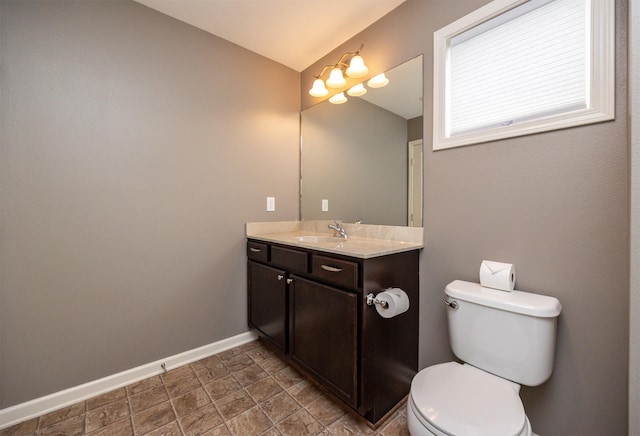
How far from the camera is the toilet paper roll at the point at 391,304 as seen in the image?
1.20 meters

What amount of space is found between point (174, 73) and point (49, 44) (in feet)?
1.98

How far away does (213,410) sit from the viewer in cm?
143

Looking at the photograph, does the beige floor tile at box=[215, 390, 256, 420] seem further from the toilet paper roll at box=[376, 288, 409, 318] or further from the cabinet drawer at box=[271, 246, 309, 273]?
the toilet paper roll at box=[376, 288, 409, 318]

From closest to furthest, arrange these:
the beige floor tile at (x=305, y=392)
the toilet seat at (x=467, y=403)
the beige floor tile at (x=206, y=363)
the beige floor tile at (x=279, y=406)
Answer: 1. the toilet seat at (x=467, y=403)
2. the beige floor tile at (x=279, y=406)
3. the beige floor tile at (x=305, y=392)
4. the beige floor tile at (x=206, y=363)

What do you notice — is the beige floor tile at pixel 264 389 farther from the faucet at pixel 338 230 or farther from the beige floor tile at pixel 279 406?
the faucet at pixel 338 230

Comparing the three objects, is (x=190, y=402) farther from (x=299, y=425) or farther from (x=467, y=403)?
(x=467, y=403)

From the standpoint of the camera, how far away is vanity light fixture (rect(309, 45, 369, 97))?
180cm

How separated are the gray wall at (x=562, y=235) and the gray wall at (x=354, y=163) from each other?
295 mm

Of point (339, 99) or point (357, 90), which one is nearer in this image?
point (357, 90)

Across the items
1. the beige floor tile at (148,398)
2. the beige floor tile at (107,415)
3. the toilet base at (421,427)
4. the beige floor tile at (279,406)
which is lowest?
the beige floor tile at (107,415)

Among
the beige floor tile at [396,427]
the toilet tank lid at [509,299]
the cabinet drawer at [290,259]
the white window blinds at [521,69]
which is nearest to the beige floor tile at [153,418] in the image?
the cabinet drawer at [290,259]

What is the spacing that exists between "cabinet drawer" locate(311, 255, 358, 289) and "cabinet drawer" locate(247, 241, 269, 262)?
543 millimetres

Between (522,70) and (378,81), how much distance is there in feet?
2.68

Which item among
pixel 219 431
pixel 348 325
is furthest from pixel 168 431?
pixel 348 325
